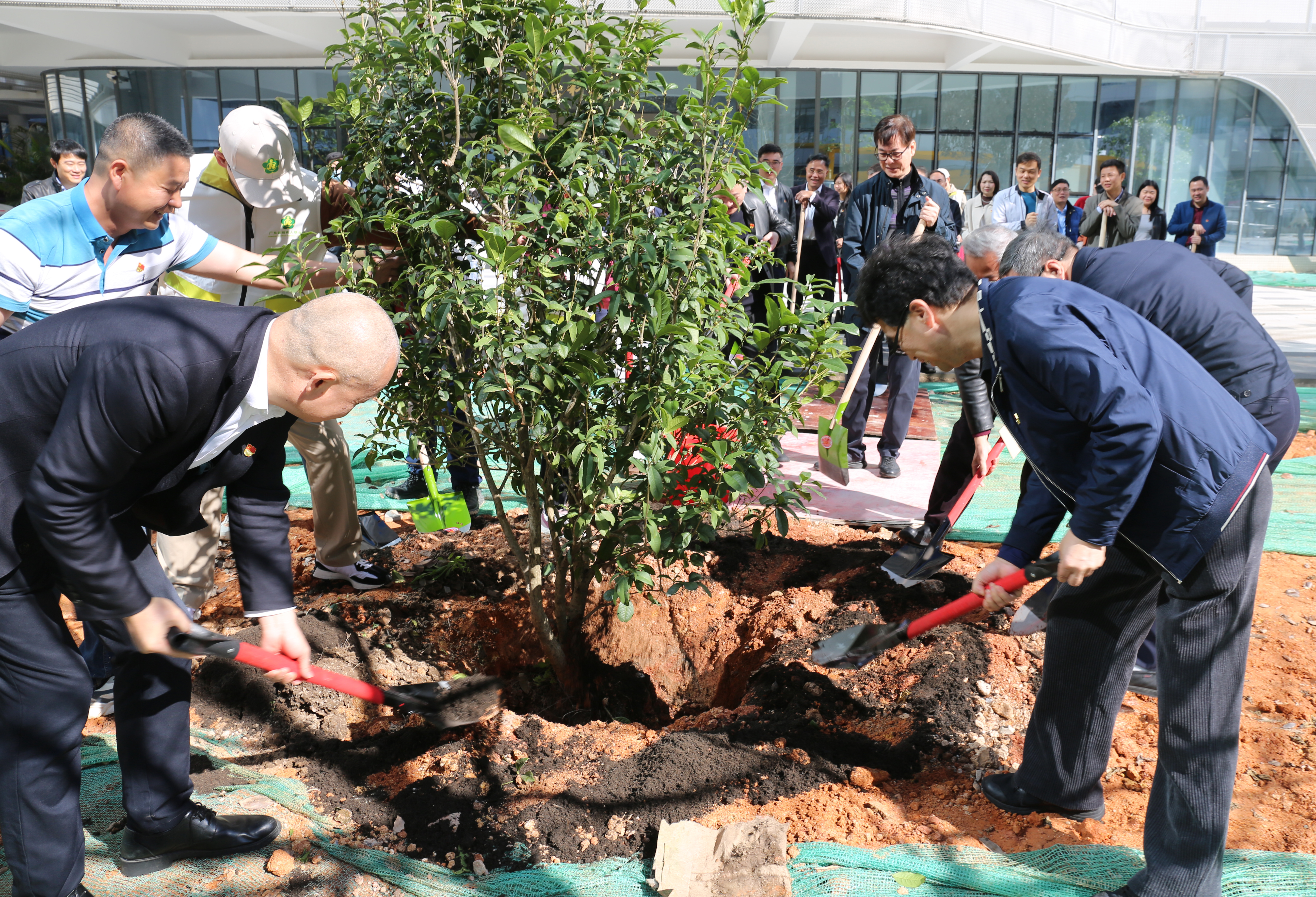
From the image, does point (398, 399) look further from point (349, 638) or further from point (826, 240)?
point (826, 240)

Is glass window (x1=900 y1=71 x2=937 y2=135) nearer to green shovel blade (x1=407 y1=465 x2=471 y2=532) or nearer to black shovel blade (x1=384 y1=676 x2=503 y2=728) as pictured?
green shovel blade (x1=407 y1=465 x2=471 y2=532)

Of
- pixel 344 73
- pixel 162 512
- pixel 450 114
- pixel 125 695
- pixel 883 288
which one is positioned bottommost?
pixel 125 695

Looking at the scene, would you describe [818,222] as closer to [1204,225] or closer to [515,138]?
[1204,225]

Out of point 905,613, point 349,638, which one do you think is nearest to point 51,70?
point 349,638

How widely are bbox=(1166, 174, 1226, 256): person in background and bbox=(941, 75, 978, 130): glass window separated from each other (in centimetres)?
707

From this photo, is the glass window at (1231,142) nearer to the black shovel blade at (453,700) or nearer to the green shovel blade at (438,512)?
the green shovel blade at (438,512)

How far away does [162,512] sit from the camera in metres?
2.14

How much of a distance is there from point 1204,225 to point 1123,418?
10955 mm

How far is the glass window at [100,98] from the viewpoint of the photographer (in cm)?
1652

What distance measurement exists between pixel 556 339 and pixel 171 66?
57.5 ft

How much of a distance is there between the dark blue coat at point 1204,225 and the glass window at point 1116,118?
808cm

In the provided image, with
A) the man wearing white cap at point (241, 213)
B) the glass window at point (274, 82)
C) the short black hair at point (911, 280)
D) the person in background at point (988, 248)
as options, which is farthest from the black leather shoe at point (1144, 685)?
the glass window at point (274, 82)

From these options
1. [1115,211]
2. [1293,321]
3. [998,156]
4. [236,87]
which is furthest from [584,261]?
[998,156]

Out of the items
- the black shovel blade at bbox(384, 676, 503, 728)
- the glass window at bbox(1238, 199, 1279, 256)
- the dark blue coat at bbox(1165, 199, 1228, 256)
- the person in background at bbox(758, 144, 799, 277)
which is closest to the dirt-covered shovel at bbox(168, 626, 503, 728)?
the black shovel blade at bbox(384, 676, 503, 728)
